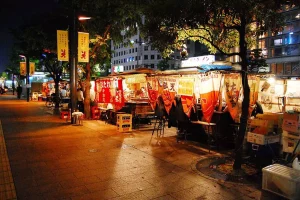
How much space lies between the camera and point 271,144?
657 cm

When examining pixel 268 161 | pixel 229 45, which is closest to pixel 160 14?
pixel 229 45

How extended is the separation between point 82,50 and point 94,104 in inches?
173

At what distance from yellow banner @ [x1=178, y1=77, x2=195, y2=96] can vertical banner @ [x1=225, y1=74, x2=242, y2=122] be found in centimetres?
130

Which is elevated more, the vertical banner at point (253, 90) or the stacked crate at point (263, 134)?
the vertical banner at point (253, 90)

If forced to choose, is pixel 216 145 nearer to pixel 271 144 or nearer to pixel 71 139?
pixel 271 144

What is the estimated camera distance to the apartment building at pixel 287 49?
114ft

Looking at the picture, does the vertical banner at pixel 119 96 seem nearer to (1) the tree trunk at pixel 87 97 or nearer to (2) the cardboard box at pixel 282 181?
(1) the tree trunk at pixel 87 97

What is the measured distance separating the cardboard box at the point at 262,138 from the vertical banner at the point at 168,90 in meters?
3.99

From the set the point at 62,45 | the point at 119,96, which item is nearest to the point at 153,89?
the point at 119,96

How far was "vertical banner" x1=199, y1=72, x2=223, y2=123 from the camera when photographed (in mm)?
8266

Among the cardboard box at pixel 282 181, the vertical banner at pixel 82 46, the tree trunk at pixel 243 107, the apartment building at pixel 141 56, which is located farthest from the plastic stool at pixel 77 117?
the apartment building at pixel 141 56

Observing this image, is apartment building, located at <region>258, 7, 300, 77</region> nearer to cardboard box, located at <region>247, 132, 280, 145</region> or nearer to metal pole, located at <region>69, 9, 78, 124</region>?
metal pole, located at <region>69, 9, 78, 124</region>

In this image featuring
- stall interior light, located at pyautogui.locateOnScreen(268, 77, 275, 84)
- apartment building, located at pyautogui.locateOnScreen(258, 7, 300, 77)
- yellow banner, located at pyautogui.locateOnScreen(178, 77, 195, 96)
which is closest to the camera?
A: yellow banner, located at pyautogui.locateOnScreen(178, 77, 195, 96)

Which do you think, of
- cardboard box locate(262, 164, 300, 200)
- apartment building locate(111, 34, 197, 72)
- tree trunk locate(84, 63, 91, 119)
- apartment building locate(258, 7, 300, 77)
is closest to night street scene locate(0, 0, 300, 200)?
cardboard box locate(262, 164, 300, 200)
